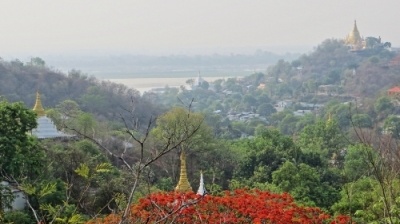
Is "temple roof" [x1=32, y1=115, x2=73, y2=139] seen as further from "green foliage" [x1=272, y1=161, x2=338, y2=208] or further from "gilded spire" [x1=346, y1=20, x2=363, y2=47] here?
"gilded spire" [x1=346, y1=20, x2=363, y2=47]

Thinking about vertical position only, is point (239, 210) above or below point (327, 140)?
above

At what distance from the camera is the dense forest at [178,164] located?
18.5 ft

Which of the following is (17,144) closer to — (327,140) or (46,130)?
(46,130)

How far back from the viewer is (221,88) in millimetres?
83062

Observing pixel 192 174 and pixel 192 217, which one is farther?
pixel 192 174

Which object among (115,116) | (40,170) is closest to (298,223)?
(40,170)

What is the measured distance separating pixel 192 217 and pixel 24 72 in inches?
1333

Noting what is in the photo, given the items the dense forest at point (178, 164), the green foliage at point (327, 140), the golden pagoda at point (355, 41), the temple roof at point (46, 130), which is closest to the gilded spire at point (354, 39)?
the golden pagoda at point (355, 41)

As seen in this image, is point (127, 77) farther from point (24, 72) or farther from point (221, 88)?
point (24, 72)

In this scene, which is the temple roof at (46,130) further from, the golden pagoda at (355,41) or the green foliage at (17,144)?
the golden pagoda at (355,41)

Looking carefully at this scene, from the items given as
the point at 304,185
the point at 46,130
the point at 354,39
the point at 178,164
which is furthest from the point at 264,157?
the point at 354,39

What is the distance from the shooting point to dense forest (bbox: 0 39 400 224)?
5.64 meters

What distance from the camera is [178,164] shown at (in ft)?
56.7

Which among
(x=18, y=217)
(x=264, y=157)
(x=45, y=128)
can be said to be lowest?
(x=264, y=157)
